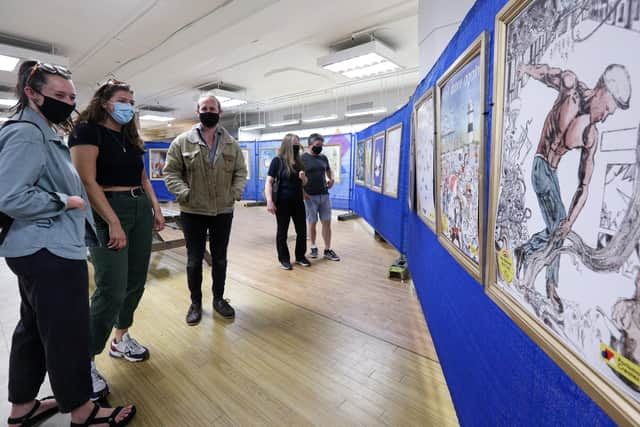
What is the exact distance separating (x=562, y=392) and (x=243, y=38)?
6.06 metres

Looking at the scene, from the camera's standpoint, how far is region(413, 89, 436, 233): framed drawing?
5.97ft

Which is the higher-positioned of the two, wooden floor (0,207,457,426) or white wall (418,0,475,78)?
white wall (418,0,475,78)

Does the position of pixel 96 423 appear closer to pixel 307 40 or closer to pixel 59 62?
pixel 307 40

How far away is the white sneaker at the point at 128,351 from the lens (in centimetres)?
205

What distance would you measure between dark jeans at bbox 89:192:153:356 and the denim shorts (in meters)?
2.45

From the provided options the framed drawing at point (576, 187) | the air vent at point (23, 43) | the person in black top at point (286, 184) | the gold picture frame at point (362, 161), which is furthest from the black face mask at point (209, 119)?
the air vent at point (23, 43)

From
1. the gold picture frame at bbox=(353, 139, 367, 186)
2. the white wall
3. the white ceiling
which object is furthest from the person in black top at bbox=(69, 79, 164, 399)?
the gold picture frame at bbox=(353, 139, 367, 186)

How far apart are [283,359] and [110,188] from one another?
1.49 meters

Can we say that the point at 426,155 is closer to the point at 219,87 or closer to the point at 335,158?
the point at 335,158

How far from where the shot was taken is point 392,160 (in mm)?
4059

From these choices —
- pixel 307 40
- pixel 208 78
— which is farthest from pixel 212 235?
pixel 208 78

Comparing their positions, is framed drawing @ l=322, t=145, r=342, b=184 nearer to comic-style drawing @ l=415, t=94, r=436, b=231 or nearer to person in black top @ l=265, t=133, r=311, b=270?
person in black top @ l=265, t=133, r=311, b=270

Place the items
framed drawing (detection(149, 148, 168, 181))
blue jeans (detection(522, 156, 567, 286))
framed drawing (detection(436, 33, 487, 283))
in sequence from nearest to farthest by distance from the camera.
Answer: blue jeans (detection(522, 156, 567, 286)) < framed drawing (detection(436, 33, 487, 283)) < framed drawing (detection(149, 148, 168, 181))

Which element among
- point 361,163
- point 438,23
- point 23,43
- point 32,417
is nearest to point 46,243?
point 32,417
